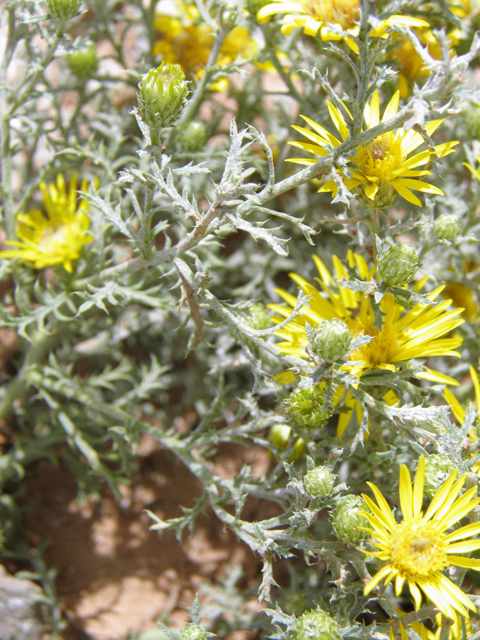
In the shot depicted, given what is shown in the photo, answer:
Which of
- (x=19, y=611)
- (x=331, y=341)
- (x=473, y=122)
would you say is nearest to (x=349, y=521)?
(x=331, y=341)

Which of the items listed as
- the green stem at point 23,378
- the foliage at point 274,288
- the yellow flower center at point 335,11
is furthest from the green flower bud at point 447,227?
the green stem at point 23,378

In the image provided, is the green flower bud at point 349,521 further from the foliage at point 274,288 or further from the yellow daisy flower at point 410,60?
the yellow daisy flower at point 410,60

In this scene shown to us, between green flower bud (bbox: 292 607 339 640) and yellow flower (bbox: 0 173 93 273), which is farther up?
yellow flower (bbox: 0 173 93 273)

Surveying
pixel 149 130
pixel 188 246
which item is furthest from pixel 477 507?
pixel 149 130

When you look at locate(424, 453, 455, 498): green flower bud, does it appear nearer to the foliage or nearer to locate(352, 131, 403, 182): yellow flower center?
the foliage

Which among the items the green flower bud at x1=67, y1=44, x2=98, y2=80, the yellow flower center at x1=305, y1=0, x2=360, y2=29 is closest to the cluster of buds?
the yellow flower center at x1=305, y1=0, x2=360, y2=29

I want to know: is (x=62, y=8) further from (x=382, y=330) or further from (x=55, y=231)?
(x=382, y=330)

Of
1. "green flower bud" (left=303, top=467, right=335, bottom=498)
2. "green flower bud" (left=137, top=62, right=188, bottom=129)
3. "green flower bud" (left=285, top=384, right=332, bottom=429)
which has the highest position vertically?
"green flower bud" (left=137, top=62, right=188, bottom=129)
